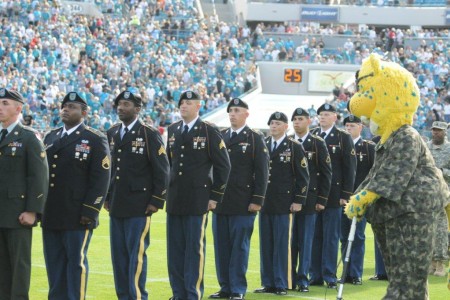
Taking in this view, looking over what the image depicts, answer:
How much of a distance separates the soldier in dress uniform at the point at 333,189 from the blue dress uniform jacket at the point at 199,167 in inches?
108

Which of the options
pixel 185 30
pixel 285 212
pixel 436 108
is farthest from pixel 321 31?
pixel 285 212

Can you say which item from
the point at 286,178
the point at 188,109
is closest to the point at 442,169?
the point at 286,178

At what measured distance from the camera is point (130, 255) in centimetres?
1062

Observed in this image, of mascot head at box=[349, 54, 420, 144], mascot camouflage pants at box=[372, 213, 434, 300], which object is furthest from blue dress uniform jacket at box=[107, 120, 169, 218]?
mascot camouflage pants at box=[372, 213, 434, 300]

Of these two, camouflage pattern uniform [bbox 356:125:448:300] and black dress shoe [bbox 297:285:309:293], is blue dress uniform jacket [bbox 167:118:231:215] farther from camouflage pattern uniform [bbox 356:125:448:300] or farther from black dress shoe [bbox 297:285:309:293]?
camouflage pattern uniform [bbox 356:125:448:300]

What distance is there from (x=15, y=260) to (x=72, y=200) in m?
0.79

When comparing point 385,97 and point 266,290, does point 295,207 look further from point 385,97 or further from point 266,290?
point 385,97

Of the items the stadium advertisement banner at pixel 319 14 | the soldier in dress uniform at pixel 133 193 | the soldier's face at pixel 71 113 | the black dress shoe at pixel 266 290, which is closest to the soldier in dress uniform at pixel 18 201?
the soldier's face at pixel 71 113

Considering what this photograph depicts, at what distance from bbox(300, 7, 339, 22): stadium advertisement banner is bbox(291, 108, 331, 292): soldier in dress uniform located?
37790 millimetres

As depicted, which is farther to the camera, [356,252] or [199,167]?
[356,252]

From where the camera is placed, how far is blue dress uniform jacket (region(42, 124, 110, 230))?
10.1 metres

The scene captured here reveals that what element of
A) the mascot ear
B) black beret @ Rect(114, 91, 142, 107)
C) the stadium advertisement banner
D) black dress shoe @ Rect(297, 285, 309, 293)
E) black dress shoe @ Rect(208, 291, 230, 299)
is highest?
the stadium advertisement banner

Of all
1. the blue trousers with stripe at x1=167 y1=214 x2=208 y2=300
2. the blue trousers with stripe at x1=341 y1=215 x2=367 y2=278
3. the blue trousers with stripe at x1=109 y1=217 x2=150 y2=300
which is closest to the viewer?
the blue trousers with stripe at x1=109 y1=217 x2=150 y2=300

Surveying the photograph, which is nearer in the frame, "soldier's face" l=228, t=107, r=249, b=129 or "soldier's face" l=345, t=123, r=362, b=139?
"soldier's face" l=228, t=107, r=249, b=129
